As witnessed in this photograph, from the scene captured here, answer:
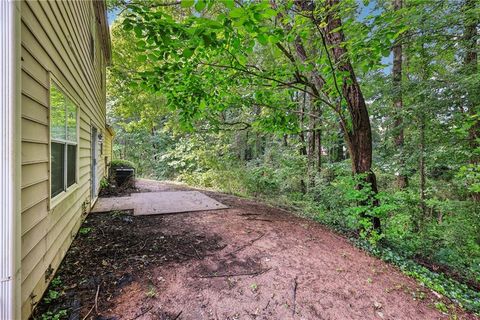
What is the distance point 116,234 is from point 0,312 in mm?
2523

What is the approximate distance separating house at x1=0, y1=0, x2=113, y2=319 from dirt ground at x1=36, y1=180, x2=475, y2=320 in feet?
1.35

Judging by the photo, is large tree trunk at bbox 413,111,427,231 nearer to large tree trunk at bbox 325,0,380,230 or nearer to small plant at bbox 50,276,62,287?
large tree trunk at bbox 325,0,380,230

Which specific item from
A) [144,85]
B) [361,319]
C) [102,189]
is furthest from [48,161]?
[102,189]

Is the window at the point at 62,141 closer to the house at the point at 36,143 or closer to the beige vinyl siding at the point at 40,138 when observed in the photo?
the house at the point at 36,143

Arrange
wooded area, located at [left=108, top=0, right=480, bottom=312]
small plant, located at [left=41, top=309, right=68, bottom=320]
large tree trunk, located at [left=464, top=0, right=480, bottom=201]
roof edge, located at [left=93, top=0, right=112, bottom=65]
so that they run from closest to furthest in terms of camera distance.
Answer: small plant, located at [left=41, top=309, right=68, bottom=320] → wooded area, located at [left=108, top=0, right=480, bottom=312] → large tree trunk, located at [left=464, top=0, right=480, bottom=201] → roof edge, located at [left=93, top=0, right=112, bottom=65]

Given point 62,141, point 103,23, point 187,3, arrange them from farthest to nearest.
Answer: point 103,23 → point 62,141 → point 187,3

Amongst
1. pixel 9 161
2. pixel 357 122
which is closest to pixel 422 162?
pixel 357 122

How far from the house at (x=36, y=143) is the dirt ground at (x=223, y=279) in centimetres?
41

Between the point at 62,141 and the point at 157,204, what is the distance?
343 centimetres

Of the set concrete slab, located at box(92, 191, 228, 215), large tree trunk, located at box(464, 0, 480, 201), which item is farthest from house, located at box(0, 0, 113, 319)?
large tree trunk, located at box(464, 0, 480, 201)

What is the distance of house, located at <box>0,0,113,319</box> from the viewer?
1476 millimetres

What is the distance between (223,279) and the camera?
2.73 meters

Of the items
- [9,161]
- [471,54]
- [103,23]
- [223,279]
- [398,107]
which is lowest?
[223,279]

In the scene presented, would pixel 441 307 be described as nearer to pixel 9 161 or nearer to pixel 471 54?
pixel 9 161
